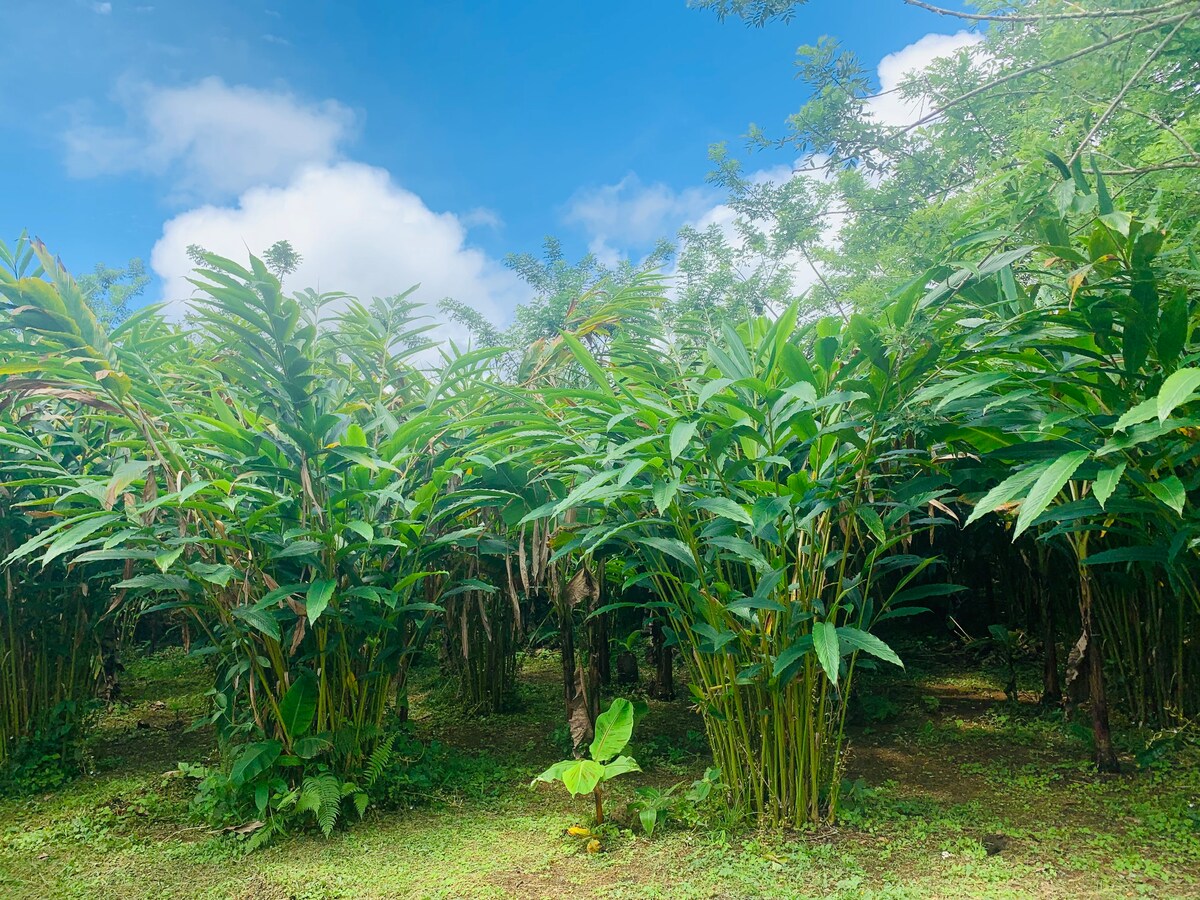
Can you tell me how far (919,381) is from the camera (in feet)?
5.26

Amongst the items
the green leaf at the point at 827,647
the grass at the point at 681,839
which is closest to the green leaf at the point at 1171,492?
the green leaf at the point at 827,647

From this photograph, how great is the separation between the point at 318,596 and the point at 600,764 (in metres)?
0.78


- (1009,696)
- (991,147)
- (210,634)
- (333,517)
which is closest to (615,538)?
(333,517)

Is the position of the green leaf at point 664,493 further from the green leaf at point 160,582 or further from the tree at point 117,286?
the tree at point 117,286

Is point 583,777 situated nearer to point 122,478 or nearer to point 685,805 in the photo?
point 685,805

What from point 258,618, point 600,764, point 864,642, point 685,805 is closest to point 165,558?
point 258,618

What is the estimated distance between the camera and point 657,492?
1549 mm

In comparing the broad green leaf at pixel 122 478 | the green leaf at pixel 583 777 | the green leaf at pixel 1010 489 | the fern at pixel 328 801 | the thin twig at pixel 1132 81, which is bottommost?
the fern at pixel 328 801

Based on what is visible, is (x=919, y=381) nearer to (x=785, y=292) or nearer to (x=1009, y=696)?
(x=1009, y=696)

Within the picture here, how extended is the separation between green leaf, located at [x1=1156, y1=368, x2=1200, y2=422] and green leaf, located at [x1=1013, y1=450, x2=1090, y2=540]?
0.51ft

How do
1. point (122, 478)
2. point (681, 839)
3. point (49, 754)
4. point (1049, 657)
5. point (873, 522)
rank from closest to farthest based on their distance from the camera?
point (873, 522), point (122, 478), point (681, 839), point (49, 754), point (1049, 657)

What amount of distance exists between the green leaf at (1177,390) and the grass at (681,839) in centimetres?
98

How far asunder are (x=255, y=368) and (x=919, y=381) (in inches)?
63.3

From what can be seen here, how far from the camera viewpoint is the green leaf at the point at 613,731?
1.83 meters
